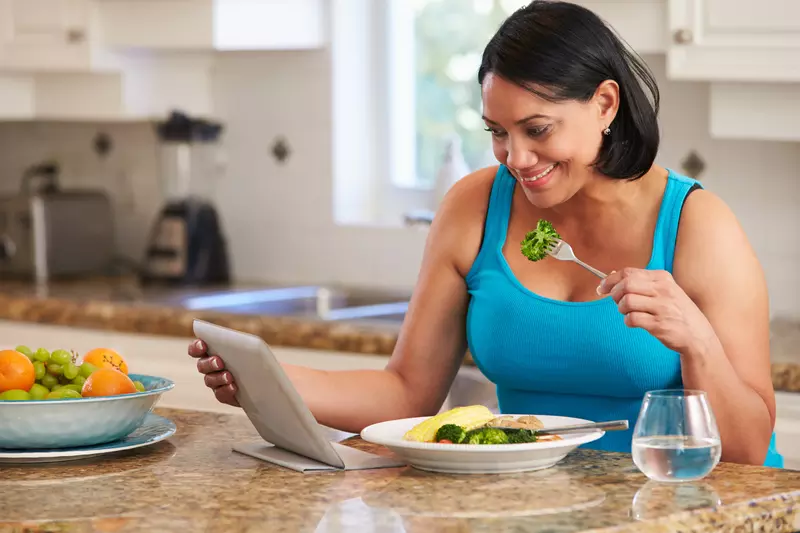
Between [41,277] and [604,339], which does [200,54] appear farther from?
Result: [604,339]

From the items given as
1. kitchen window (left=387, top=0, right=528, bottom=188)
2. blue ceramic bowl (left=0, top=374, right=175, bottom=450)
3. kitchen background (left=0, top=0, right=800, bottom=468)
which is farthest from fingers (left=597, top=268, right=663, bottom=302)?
kitchen window (left=387, top=0, right=528, bottom=188)

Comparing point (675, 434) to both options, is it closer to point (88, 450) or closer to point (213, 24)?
point (88, 450)

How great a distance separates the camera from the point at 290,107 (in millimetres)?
3639

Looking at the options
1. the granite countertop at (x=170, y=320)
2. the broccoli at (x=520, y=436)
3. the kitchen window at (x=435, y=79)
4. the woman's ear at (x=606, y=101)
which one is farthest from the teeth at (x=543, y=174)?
the kitchen window at (x=435, y=79)

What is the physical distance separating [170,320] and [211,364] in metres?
1.56

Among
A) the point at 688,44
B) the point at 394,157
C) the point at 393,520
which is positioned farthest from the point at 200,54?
the point at 393,520

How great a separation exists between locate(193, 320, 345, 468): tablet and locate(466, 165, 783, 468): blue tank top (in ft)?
1.41

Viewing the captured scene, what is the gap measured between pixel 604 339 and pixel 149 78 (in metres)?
2.22

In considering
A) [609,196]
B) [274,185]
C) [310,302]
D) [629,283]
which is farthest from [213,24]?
[629,283]

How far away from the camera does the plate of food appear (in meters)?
1.38

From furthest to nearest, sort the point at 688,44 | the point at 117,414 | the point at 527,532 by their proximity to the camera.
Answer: the point at 688,44
the point at 117,414
the point at 527,532

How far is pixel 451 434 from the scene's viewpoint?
4.67ft

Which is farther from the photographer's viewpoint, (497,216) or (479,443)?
(497,216)

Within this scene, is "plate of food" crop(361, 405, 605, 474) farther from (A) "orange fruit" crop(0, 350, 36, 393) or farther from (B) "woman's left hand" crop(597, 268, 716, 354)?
(A) "orange fruit" crop(0, 350, 36, 393)
